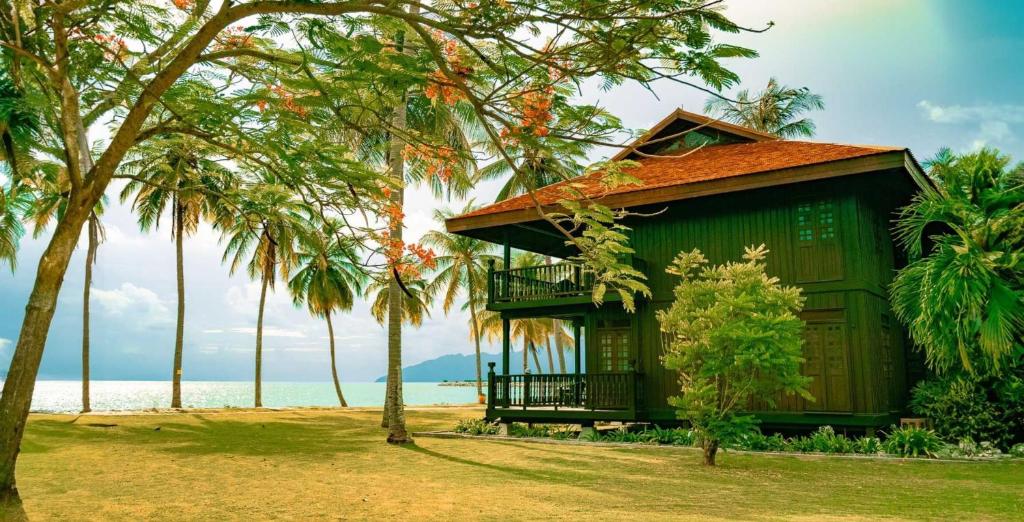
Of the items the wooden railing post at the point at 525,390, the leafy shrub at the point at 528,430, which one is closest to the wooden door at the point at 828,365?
the leafy shrub at the point at 528,430

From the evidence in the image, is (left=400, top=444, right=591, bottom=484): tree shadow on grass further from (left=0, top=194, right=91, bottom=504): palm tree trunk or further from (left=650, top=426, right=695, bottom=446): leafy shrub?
(left=0, top=194, right=91, bottom=504): palm tree trunk

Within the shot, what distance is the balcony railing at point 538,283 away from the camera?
18141 millimetres

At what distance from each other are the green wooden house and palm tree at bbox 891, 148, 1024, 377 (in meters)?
0.81

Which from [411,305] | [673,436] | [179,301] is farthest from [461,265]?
[673,436]

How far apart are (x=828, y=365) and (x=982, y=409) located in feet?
8.91

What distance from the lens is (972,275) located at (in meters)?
13.4

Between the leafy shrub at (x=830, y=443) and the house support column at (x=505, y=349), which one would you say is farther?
the house support column at (x=505, y=349)

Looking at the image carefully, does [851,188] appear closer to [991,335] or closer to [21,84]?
[991,335]

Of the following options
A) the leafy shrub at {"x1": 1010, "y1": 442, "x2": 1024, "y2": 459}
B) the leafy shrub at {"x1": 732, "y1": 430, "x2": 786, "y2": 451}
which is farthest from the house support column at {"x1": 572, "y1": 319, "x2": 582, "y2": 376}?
the leafy shrub at {"x1": 1010, "y1": 442, "x2": 1024, "y2": 459}

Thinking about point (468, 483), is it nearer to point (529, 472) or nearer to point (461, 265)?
point (529, 472)

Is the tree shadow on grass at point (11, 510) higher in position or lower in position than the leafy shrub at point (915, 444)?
higher

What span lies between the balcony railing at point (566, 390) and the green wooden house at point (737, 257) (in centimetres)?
3

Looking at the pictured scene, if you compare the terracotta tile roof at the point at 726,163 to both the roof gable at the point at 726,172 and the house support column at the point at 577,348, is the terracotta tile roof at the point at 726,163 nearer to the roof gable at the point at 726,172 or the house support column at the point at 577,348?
the roof gable at the point at 726,172

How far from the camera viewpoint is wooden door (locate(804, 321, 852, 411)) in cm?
1501
